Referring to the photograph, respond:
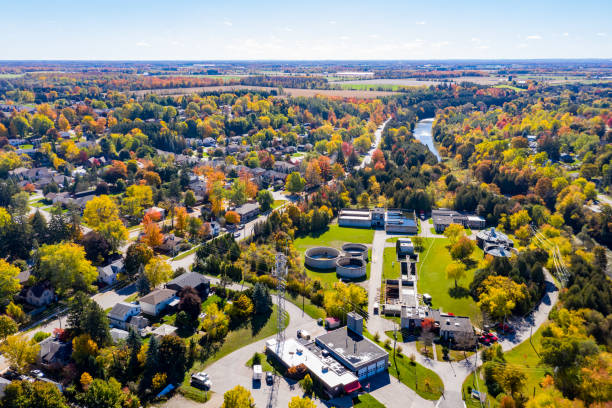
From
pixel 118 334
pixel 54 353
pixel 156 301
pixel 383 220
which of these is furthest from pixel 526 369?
pixel 54 353

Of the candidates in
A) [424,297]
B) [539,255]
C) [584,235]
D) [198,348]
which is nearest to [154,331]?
[198,348]

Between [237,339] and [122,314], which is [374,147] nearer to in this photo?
[237,339]

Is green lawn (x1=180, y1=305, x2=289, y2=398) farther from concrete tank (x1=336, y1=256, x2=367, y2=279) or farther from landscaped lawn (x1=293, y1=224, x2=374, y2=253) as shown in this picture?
landscaped lawn (x1=293, y1=224, x2=374, y2=253)

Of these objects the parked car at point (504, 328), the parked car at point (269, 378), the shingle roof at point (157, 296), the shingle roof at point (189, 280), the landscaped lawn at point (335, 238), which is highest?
the shingle roof at point (189, 280)

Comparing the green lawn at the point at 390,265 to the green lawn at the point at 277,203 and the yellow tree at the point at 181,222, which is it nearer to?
the green lawn at the point at 277,203

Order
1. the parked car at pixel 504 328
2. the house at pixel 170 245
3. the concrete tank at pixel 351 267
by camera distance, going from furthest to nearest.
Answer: the house at pixel 170 245 < the concrete tank at pixel 351 267 < the parked car at pixel 504 328


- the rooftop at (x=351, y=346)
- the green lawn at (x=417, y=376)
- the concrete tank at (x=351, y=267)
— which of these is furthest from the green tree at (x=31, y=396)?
the concrete tank at (x=351, y=267)
